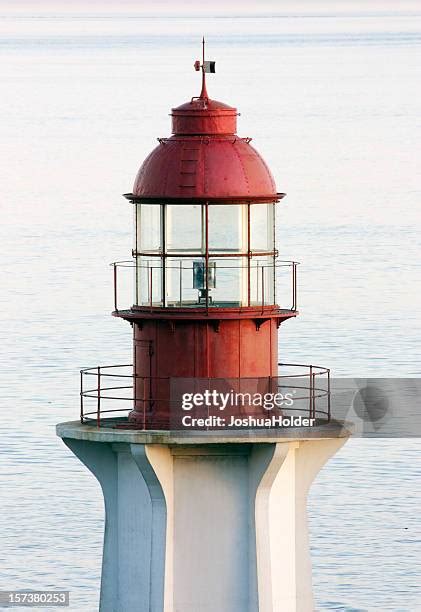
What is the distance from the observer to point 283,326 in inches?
1759

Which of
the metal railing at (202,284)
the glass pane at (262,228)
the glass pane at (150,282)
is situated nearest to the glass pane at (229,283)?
the metal railing at (202,284)

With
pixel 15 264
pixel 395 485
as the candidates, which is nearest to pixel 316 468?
pixel 395 485

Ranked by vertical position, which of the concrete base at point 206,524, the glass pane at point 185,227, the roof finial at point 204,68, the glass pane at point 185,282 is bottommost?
the concrete base at point 206,524

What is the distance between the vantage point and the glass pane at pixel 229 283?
19.1 meters

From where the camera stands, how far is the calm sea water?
1230 inches

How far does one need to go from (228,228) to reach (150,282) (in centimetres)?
74

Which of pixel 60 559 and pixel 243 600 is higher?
pixel 60 559

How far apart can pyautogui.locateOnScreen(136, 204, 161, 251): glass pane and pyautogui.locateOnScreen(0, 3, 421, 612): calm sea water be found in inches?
393

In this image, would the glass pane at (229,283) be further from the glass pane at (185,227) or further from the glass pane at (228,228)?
the glass pane at (185,227)

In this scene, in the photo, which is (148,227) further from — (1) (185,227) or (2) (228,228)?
(2) (228,228)

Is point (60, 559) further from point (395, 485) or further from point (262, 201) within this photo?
point (262, 201)

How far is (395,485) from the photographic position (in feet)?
112

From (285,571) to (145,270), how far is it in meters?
2.61

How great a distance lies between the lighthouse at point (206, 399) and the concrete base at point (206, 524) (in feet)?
0.04
